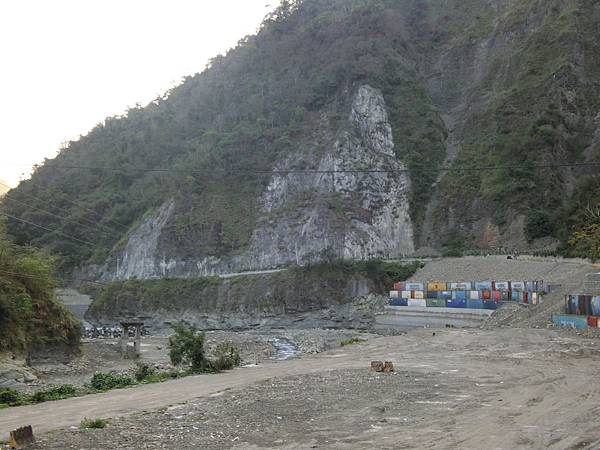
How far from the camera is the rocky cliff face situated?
82875 millimetres

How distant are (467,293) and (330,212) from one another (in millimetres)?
33393

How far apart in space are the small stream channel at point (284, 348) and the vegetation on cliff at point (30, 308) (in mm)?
14374

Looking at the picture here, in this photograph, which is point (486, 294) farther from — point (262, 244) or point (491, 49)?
point (491, 49)

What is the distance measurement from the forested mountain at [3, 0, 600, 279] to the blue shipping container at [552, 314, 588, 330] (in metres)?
17.4

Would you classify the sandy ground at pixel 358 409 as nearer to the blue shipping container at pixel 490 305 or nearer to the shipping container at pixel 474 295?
the blue shipping container at pixel 490 305

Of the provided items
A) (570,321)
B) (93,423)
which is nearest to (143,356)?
(570,321)

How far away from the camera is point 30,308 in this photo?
35438mm

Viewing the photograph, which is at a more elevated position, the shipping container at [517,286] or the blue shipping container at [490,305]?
the shipping container at [517,286]

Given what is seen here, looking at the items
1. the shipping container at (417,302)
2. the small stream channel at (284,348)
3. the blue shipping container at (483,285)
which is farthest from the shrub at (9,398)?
the shipping container at (417,302)

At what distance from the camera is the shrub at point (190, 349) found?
1078 inches

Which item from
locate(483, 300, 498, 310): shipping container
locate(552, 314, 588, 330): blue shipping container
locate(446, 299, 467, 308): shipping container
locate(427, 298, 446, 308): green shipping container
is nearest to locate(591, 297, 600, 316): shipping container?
locate(552, 314, 588, 330): blue shipping container

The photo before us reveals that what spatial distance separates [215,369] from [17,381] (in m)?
11.0

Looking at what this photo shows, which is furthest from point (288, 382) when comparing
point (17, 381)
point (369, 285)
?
point (369, 285)

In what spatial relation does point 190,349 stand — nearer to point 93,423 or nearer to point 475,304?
point 93,423
